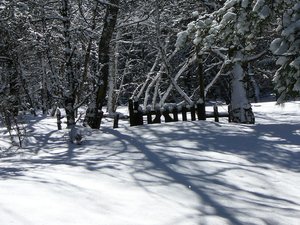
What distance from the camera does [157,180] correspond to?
674cm

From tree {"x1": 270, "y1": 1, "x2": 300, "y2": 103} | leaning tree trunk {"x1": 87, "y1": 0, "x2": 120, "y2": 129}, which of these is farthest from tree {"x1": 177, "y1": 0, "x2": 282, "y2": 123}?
leaning tree trunk {"x1": 87, "y1": 0, "x2": 120, "y2": 129}

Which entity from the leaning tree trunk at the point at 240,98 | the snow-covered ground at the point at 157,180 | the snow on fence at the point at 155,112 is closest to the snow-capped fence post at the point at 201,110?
the snow on fence at the point at 155,112

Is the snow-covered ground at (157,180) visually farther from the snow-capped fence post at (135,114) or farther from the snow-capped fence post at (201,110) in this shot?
the snow-capped fence post at (201,110)

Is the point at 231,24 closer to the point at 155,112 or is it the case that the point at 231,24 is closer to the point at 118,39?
the point at 155,112

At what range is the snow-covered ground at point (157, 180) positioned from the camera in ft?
16.2

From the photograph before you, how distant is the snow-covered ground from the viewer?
4.95 meters

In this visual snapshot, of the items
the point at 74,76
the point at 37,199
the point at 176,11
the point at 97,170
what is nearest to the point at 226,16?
the point at 97,170

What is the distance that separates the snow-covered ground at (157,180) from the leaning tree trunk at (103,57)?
295cm

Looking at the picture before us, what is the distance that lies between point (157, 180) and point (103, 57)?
818cm

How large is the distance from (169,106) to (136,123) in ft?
5.40

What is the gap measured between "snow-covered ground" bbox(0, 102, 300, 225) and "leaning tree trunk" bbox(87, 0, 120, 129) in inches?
116

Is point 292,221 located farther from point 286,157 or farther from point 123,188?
point 286,157

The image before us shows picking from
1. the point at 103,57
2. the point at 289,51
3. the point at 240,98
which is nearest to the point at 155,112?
the point at 103,57

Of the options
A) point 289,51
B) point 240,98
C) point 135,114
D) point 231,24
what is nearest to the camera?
point 289,51
